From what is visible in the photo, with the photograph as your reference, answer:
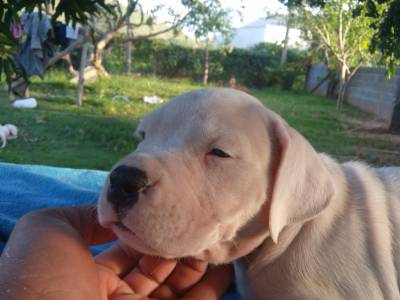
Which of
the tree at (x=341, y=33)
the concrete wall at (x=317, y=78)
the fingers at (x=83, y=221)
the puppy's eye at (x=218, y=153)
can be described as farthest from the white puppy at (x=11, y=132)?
the concrete wall at (x=317, y=78)

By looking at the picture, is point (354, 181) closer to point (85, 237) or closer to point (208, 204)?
point (208, 204)

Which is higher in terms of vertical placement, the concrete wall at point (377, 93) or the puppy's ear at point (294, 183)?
the puppy's ear at point (294, 183)

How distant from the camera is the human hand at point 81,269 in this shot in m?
1.30

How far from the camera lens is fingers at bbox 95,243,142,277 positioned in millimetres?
1981

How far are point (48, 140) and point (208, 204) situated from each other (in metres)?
4.87

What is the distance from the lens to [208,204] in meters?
1.53

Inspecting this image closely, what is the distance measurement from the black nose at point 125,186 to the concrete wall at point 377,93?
27.0ft

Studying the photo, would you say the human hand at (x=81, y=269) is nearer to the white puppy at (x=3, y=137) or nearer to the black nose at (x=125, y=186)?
the black nose at (x=125, y=186)

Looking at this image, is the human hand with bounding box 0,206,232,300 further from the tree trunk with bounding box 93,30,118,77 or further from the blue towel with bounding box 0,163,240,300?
the tree trunk with bounding box 93,30,118,77

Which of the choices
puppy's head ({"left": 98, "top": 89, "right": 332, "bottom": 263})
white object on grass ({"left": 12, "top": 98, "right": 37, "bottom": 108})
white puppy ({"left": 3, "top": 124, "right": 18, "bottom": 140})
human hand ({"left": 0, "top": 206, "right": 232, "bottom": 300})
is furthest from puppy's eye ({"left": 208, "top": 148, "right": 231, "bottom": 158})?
white object on grass ({"left": 12, "top": 98, "right": 37, "bottom": 108})

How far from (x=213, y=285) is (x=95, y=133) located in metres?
4.54

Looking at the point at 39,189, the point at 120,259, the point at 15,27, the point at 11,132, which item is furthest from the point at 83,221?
the point at 11,132

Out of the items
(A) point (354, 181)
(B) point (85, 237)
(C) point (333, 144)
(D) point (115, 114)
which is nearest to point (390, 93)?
(C) point (333, 144)

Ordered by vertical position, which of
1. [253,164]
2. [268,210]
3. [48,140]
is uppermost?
[253,164]
